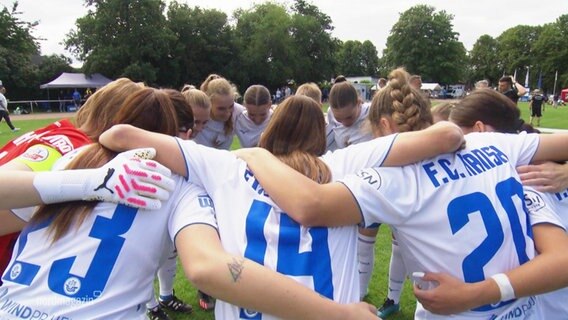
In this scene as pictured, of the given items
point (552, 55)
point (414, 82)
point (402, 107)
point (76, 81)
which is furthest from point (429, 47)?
point (402, 107)

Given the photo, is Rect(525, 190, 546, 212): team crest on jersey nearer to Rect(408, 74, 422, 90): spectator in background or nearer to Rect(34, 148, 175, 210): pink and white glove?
Rect(408, 74, 422, 90): spectator in background

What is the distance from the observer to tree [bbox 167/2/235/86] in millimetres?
44000

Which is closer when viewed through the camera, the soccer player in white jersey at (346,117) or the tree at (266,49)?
the soccer player in white jersey at (346,117)

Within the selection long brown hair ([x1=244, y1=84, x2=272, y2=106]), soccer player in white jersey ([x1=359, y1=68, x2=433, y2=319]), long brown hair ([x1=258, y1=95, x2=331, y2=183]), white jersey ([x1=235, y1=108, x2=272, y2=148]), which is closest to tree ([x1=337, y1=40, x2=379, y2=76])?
white jersey ([x1=235, y1=108, x2=272, y2=148])

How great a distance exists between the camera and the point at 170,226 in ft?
5.65

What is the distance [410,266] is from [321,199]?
25.2 inches

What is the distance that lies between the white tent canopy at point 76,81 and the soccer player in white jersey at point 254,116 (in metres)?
37.4

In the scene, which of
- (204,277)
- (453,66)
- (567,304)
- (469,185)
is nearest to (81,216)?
(204,277)

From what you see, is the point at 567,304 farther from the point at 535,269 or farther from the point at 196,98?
the point at 196,98

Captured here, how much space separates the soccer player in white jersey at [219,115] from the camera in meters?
4.82

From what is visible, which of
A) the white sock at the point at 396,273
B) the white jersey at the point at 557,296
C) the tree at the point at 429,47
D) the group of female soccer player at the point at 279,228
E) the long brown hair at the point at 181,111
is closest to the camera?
the group of female soccer player at the point at 279,228

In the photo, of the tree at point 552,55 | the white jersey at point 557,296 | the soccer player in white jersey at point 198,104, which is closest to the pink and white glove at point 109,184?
the white jersey at point 557,296

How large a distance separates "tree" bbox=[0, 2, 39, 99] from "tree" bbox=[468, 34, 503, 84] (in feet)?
255

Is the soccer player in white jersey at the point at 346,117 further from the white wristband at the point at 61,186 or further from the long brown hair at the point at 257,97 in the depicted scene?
the white wristband at the point at 61,186
